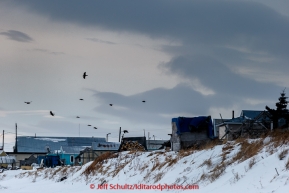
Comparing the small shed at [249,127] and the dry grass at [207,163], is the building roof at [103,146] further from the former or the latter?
the dry grass at [207,163]

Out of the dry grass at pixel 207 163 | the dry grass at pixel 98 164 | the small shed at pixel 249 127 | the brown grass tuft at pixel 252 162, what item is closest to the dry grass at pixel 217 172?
the dry grass at pixel 207 163

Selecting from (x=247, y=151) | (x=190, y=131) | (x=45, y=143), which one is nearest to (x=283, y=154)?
(x=247, y=151)

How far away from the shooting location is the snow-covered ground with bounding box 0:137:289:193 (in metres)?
14.2

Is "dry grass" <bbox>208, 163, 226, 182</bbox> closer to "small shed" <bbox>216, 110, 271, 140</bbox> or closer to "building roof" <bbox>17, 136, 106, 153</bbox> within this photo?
"small shed" <bbox>216, 110, 271, 140</bbox>

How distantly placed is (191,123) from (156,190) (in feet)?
50.9

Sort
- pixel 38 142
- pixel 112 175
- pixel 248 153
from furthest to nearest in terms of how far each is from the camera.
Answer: pixel 38 142 < pixel 112 175 < pixel 248 153

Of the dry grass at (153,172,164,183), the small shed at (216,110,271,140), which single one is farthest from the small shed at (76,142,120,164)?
the dry grass at (153,172,164,183)

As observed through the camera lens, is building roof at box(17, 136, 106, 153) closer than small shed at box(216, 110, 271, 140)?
No

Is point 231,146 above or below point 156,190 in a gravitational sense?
above

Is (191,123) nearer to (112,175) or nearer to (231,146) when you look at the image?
(112,175)

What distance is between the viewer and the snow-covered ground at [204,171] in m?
14.2

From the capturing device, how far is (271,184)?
1312 cm

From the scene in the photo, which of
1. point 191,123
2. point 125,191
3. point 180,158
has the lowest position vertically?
point 125,191

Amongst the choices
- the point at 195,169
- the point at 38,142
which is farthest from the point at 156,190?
the point at 38,142
